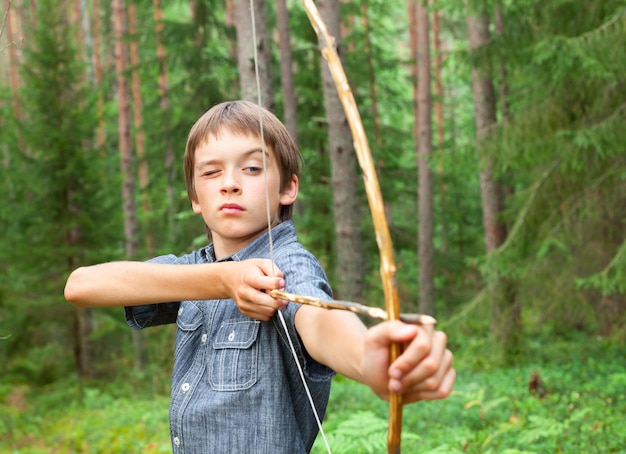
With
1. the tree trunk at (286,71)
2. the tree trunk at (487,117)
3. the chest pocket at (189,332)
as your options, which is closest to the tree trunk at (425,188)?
the tree trunk at (487,117)

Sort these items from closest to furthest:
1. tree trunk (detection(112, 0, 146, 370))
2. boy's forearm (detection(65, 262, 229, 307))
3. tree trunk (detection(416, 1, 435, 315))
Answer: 1. boy's forearm (detection(65, 262, 229, 307))
2. tree trunk (detection(416, 1, 435, 315))
3. tree trunk (detection(112, 0, 146, 370))

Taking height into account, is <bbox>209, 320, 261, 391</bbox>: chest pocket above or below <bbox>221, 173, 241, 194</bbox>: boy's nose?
below

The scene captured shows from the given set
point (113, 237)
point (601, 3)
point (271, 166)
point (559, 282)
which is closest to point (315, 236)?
point (113, 237)

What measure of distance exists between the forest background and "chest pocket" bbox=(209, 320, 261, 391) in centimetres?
236

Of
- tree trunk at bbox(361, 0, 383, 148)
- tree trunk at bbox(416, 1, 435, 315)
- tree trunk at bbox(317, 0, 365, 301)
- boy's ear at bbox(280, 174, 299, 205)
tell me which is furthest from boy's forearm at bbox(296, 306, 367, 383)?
tree trunk at bbox(361, 0, 383, 148)

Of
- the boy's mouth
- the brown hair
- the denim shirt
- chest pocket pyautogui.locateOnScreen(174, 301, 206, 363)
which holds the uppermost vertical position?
the brown hair

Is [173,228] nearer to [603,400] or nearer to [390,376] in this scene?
[603,400]

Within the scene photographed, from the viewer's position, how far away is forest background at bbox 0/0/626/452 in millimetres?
6297

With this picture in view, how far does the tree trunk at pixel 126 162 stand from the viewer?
1370cm

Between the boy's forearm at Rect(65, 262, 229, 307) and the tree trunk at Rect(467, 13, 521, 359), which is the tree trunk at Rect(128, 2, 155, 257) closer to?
the tree trunk at Rect(467, 13, 521, 359)

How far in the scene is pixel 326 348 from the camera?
45.6 inches

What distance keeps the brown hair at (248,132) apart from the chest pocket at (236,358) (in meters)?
0.33

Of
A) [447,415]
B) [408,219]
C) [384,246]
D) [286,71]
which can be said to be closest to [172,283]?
[384,246]

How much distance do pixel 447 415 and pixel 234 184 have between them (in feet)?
16.1
